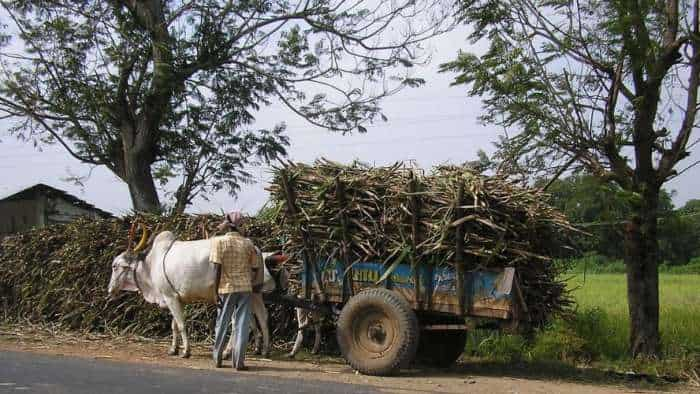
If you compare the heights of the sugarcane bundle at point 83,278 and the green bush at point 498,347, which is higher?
the sugarcane bundle at point 83,278

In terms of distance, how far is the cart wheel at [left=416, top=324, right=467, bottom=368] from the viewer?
9219 mm

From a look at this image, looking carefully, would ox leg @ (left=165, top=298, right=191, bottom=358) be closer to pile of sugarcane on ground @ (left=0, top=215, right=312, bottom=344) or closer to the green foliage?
pile of sugarcane on ground @ (left=0, top=215, right=312, bottom=344)

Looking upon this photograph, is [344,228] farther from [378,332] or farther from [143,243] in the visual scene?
[143,243]

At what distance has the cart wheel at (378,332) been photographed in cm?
785

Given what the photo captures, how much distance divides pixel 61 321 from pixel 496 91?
26.4 feet

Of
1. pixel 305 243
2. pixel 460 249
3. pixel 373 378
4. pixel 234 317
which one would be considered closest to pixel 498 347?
pixel 373 378

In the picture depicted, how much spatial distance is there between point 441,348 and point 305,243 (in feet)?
7.22

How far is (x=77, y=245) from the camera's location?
486 inches

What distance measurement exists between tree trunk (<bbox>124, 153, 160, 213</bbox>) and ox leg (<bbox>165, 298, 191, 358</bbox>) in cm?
645

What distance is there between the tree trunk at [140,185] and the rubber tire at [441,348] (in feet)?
28.1

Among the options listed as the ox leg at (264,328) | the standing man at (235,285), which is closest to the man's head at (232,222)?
the standing man at (235,285)

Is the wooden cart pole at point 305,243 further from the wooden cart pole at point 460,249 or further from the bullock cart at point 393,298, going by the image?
the wooden cart pole at point 460,249

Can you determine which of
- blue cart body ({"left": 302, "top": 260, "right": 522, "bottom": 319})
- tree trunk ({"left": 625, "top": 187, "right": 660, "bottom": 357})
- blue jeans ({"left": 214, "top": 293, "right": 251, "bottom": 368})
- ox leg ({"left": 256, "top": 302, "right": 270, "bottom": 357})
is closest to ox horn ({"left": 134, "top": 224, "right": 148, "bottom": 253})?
ox leg ({"left": 256, "top": 302, "right": 270, "bottom": 357})

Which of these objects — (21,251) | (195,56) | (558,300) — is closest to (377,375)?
(558,300)
